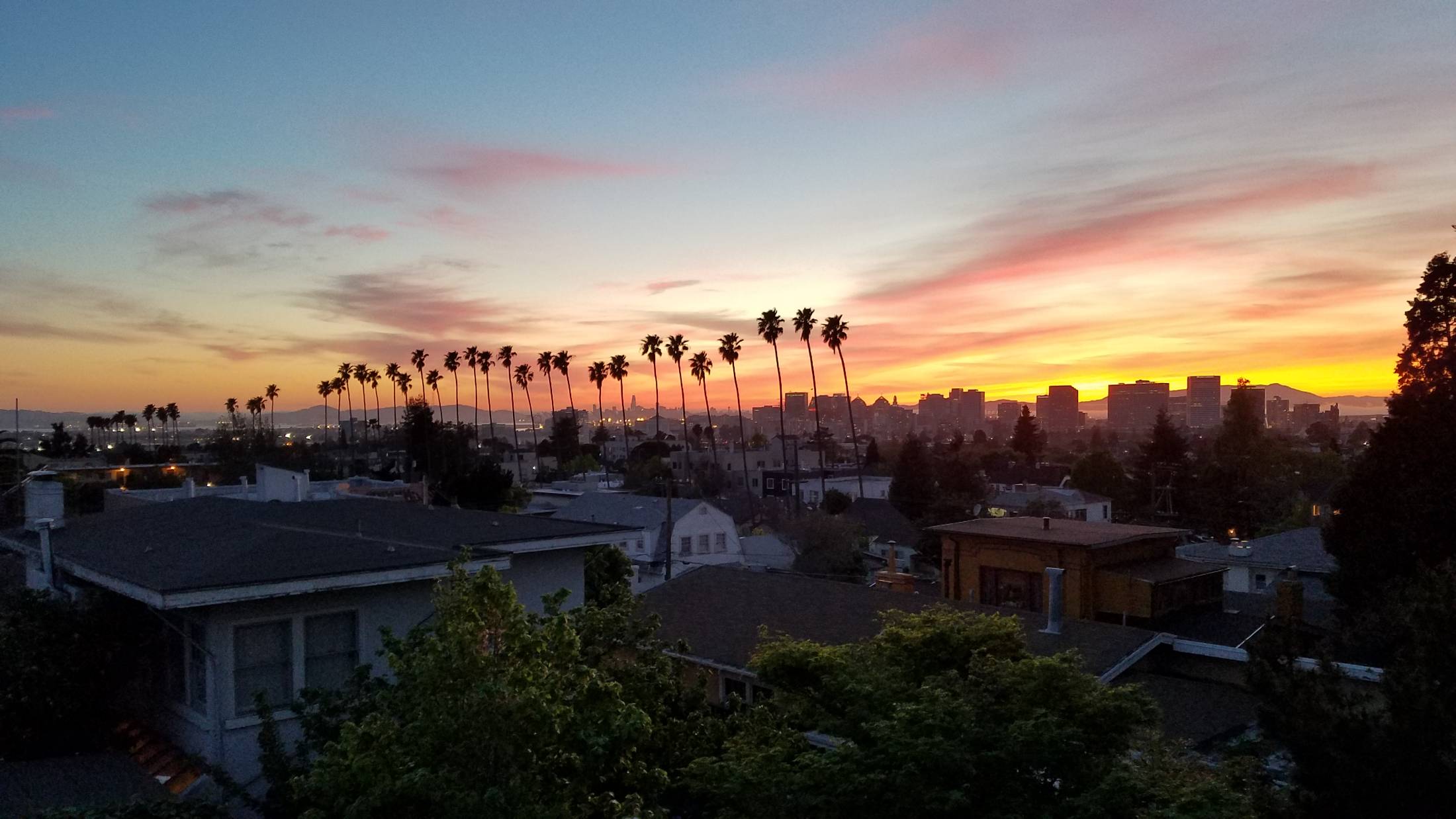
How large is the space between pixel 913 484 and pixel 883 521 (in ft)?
26.9

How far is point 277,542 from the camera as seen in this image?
1538cm

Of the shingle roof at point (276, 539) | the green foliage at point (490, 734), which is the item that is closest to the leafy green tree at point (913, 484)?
the shingle roof at point (276, 539)

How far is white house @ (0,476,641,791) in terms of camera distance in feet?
45.3

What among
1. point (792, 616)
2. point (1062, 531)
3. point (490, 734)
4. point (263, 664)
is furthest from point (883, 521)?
point (490, 734)

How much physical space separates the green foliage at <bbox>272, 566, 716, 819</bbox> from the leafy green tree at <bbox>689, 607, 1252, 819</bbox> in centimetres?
122

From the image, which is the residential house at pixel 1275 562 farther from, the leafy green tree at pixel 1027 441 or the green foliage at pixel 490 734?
the leafy green tree at pixel 1027 441

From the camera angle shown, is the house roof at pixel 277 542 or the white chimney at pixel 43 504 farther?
the white chimney at pixel 43 504

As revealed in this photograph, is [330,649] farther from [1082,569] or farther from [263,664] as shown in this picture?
[1082,569]

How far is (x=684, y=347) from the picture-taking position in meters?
110

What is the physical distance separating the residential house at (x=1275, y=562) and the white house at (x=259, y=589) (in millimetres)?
31649

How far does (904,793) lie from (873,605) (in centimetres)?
1291

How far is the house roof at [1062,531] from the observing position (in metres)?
27.2

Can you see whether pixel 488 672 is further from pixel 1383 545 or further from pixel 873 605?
pixel 1383 545

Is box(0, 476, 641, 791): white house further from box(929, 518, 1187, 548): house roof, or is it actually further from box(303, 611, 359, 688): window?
box(929, 518, 1187, 548): house roof
